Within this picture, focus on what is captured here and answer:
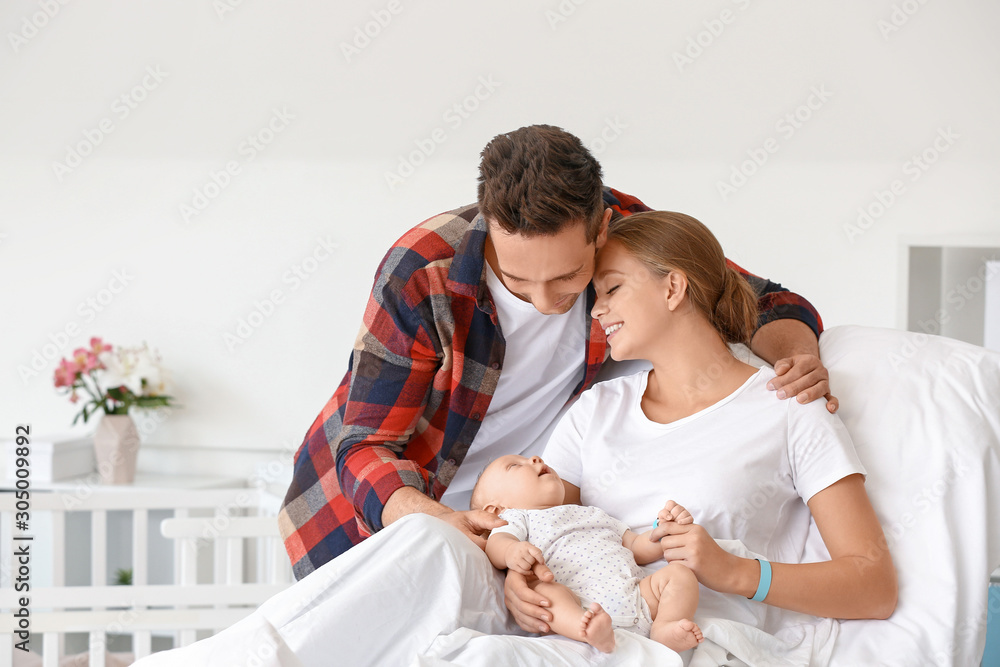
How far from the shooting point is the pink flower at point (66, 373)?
9.41 feet

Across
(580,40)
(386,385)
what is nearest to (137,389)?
(386,385)

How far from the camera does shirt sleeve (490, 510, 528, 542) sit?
121 cm

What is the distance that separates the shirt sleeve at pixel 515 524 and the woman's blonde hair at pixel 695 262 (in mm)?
451

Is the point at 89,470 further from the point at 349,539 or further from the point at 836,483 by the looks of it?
the point at 836,483

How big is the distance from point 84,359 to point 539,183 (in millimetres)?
2313

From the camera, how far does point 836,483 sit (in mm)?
1190

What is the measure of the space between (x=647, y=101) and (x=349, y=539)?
5.50ft
